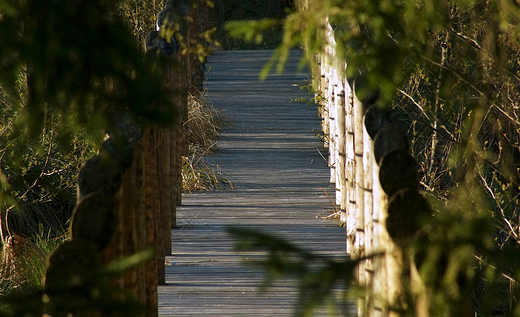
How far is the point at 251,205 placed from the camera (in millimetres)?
5625

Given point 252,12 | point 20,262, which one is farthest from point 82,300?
point 252,12

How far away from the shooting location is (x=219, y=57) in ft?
39.7

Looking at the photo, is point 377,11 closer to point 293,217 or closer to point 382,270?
point 382,270

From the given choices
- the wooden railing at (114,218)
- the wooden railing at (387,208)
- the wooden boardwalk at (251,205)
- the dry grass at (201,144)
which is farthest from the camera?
the dry grass at (201,144)

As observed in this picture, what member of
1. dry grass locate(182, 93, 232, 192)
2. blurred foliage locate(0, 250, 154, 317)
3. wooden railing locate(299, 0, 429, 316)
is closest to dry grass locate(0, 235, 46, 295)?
dry grass locate(182, 93, 232, 192)

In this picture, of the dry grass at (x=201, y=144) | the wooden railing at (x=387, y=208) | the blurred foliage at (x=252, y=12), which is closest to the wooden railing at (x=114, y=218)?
the wooden railing at (x=387, y=208)

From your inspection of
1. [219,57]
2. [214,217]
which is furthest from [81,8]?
[219,57]

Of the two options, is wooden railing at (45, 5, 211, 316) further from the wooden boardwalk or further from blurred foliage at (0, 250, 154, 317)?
the wooden boardwalk

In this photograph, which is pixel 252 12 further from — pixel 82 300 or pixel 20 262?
pixel 82 300

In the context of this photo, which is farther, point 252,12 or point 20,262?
point 252,12

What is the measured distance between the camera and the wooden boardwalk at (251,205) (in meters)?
3.77

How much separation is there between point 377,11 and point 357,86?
203 centimetres

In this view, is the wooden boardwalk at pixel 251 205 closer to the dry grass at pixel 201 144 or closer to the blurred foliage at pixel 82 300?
the dry grass at pixel 201 144

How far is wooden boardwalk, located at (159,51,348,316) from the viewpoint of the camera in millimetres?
3770
